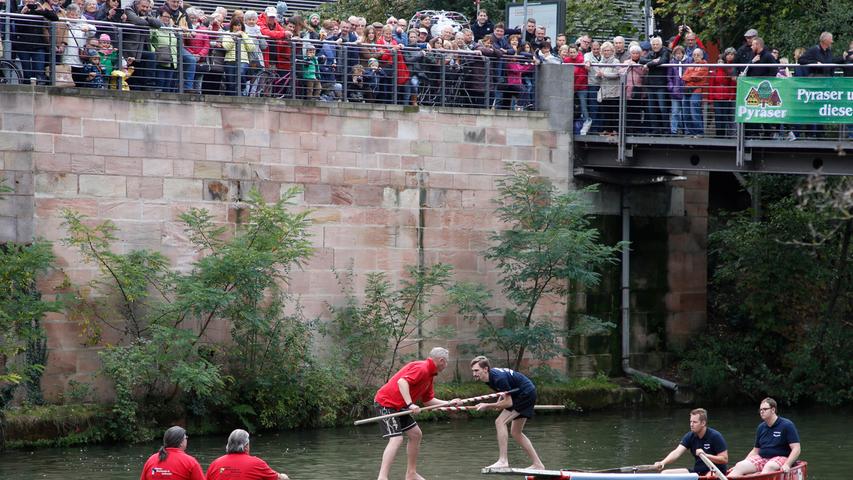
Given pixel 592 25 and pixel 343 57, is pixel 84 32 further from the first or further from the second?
pixel 592 25

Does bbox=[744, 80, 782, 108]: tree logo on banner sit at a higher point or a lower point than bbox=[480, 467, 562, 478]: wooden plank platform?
higher

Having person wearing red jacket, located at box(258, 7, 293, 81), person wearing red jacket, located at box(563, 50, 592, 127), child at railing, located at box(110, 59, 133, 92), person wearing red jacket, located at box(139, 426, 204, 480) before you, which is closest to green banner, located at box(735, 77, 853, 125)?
person wearing red jacket, located at box(563, 50, 592, 127)

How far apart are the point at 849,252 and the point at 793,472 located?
1323 cm

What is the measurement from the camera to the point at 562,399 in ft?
93.1

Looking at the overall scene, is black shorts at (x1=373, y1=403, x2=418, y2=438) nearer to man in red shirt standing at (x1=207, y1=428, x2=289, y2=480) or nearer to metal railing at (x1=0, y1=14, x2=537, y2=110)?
man in red shirt standing at (x1=207, y1=428, x2=289, y2=480)

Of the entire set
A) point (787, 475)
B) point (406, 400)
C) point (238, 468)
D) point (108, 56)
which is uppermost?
point (108, 56)

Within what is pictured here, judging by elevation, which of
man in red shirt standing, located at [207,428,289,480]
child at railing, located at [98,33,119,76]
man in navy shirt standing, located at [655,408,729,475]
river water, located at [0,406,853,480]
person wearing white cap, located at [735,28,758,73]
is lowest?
river water, located at [0,406,853,480]

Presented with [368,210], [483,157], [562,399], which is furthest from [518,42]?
[562,399]

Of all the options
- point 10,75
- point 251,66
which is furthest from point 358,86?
point 10,75

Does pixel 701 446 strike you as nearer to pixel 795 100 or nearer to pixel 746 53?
pixel 795 100

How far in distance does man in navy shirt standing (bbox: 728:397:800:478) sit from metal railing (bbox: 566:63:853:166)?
346 inches

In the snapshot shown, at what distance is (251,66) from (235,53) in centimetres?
44

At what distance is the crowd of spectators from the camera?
24.9 m

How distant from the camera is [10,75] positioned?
2455 cm
